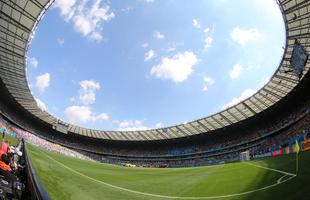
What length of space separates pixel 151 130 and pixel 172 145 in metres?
7.51

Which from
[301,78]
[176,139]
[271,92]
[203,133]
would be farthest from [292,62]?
[176,139]

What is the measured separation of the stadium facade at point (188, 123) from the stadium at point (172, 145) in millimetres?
193

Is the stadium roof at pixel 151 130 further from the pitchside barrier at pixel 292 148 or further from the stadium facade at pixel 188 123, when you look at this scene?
the pitchside barrier at pixel 292 148

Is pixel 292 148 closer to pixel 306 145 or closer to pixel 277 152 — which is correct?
pixel 306 145

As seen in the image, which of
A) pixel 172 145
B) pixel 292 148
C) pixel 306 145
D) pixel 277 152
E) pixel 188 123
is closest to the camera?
pixel 306 145

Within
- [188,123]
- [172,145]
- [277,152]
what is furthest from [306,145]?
[172,145]

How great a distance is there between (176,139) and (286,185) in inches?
2723

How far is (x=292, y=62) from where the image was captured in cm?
4362

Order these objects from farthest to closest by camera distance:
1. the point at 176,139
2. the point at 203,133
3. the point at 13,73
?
the point at 176,139
the point at 203,133
the point at 13,73

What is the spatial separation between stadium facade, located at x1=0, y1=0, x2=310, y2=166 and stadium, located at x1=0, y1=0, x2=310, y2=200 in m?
0.19

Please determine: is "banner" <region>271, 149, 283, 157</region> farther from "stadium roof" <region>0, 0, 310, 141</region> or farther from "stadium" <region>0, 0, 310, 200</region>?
"stadium roof" <region>0, 0, 310, 141</region>

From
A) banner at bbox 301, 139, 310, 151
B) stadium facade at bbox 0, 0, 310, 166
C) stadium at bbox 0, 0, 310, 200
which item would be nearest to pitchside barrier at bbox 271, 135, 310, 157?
banner at bbox 301, 139, 310, 151

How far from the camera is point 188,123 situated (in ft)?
244

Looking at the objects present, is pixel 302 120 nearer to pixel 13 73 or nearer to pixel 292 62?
pixel 292 62
